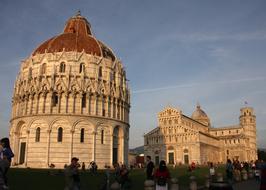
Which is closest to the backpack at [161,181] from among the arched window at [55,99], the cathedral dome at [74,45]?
the arched window at [55,99]

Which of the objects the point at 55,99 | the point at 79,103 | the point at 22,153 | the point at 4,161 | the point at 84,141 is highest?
the point at 55,99

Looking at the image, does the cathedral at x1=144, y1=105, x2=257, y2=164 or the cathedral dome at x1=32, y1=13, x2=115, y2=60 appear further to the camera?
the cathedral at x1=144, y1=105, x2=257, y2=164

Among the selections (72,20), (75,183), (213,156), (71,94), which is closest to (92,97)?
(71,94)

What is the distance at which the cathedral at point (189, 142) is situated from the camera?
8500cm

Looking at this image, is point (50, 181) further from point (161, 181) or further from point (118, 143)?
point (118, 143)

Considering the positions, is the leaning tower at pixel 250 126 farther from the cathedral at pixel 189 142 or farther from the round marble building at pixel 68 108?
the round marble building at pixel 68 108

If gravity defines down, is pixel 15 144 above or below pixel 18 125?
below

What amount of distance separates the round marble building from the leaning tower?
7890 centimetres

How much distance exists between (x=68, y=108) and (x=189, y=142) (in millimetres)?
50488

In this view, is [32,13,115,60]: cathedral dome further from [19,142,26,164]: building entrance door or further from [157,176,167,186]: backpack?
[157,176,167,186]: backpack

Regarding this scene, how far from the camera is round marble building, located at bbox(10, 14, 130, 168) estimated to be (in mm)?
41281

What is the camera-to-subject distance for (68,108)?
42062 mm


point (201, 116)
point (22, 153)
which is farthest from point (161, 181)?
point (201, 116)

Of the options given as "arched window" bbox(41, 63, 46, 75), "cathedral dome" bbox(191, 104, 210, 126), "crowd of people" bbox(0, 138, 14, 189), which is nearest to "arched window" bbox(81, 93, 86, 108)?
"arched window" bbox(41, 63, 46, 75)
